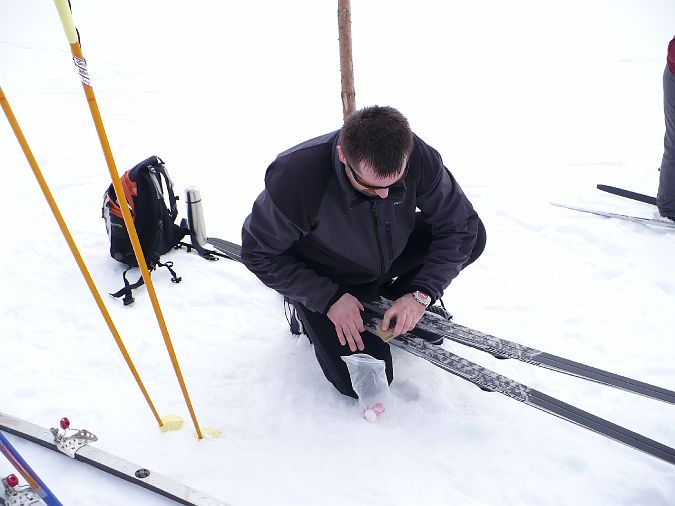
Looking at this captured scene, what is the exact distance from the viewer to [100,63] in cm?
923

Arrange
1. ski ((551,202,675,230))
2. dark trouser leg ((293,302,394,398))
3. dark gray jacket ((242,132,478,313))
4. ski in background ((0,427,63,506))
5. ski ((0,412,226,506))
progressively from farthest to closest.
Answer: ski ((551,202,675,230)), dark trouser leg ((293,302,394,398)), dark gray jacket ((242,132,478,313)), ski ((0,412,226,506)), ski in background ((0,427,63,506))

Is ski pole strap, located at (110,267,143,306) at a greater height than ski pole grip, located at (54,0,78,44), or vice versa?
ski pole grip, located at (54,0,78,44)

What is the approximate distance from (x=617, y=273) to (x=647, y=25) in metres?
11.9

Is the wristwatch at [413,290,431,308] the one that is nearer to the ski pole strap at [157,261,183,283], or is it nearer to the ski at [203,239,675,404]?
the ski at [203,239,675,404]

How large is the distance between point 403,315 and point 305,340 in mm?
750

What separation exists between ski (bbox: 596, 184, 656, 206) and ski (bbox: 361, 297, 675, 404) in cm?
268

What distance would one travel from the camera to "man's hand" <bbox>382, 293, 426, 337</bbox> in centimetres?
204

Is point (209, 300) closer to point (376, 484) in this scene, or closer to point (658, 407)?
point (376, 484)

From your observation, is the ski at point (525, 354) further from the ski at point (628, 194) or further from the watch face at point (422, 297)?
the ski at point (628, 194)

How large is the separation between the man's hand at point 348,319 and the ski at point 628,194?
319cm

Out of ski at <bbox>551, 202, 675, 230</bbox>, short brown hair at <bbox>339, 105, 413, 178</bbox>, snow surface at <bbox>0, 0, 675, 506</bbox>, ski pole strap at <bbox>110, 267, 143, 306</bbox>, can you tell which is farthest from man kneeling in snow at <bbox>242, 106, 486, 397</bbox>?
ski at <bbox>551, 202, 675, 230</bbox>

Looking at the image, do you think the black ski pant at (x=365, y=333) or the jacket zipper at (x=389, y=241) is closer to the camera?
the jacket zipper at (x=389, y=241)

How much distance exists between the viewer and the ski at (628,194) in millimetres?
4059

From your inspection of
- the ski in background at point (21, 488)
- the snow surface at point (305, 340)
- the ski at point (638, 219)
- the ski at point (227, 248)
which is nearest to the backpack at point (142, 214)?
the snow surface at point (305, 340)
